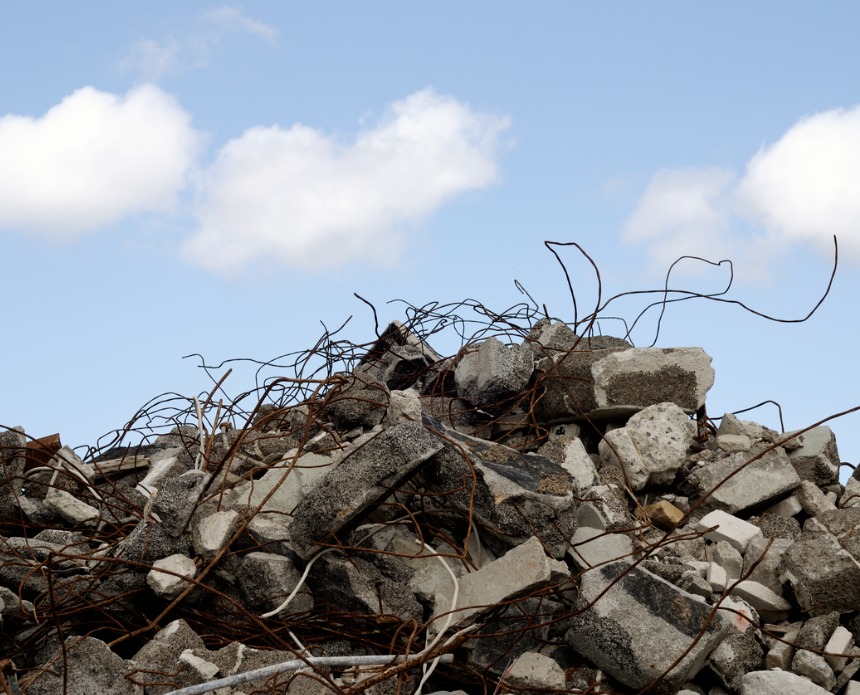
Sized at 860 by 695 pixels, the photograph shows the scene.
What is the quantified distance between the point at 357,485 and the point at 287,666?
0.96m

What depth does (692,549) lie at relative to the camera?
554 centimetres

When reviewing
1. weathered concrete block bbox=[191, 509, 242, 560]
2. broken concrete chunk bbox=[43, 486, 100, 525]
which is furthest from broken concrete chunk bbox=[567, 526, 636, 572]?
broken concrete chunk bbox=[43, 486, 100, 525]

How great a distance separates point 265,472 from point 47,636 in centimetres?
150

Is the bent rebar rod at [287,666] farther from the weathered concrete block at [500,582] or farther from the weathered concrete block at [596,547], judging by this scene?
the weathered concrete block at [596,547]

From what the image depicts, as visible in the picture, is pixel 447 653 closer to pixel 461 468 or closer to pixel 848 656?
pixel 461 468

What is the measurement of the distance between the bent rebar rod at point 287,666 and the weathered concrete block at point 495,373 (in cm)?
244

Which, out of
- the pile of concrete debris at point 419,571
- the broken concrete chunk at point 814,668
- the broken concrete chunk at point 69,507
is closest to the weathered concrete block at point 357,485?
the pile of concrete debris at point 419,571

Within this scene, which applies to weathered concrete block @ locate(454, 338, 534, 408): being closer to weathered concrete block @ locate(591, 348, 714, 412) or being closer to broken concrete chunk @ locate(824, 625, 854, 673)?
weathered concrete block @ locate(591, 348, 714, 412)

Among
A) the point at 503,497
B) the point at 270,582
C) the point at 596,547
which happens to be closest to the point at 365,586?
the point at 270,582

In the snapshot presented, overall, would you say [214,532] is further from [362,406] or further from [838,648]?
[838,648]

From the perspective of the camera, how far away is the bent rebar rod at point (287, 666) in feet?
13.6

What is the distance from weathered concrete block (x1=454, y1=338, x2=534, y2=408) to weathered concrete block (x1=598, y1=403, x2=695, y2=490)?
0.72 metres

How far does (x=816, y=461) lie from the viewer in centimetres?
653

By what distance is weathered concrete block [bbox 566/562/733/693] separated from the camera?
14.6 ft
